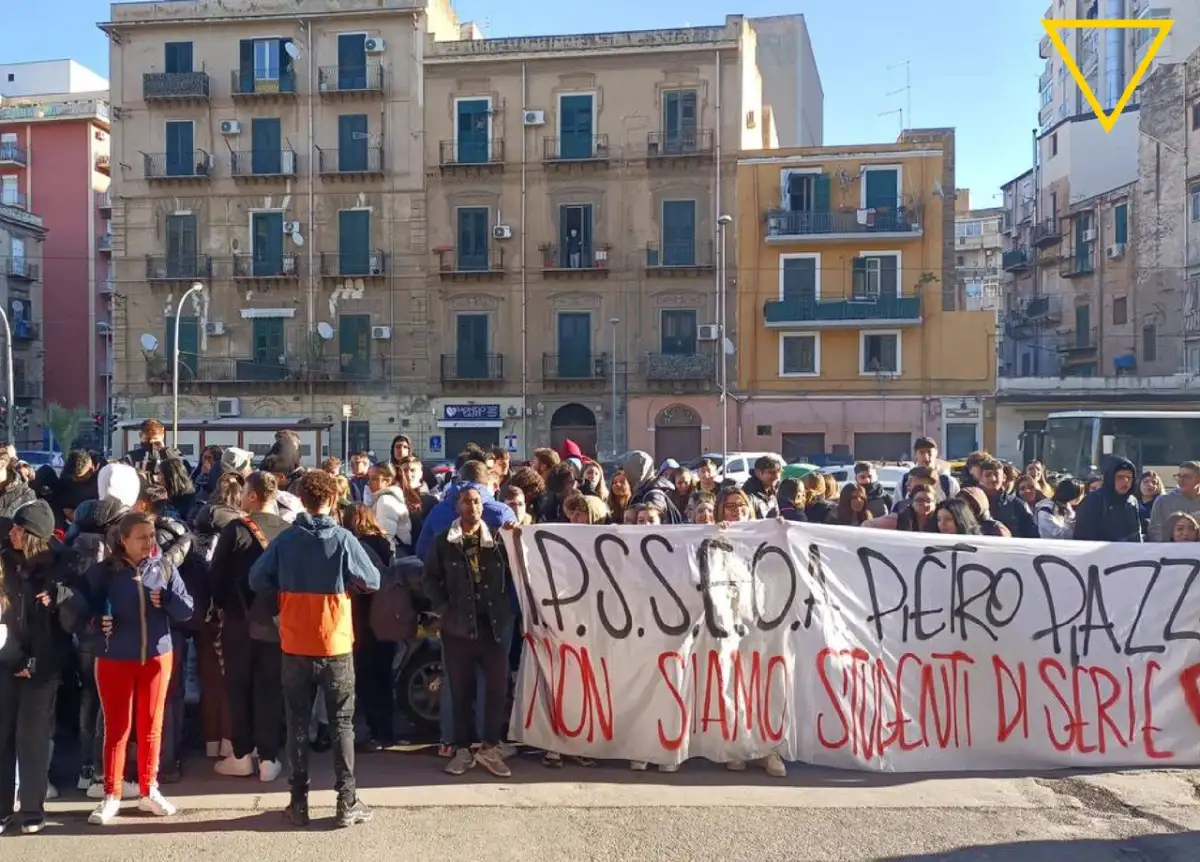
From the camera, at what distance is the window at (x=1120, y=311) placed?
42.6 m

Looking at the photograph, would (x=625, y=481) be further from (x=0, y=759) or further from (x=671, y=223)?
(x=671, y=223)

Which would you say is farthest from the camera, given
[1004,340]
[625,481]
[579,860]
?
[1004,340]

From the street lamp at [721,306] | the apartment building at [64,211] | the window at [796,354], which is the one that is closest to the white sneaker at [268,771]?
the street lamp at [721,306]

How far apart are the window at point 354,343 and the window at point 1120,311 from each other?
29.2m

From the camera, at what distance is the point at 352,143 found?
121ft

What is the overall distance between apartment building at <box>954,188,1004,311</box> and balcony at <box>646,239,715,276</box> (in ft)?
93.8

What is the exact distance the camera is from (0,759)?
5262 millimetres

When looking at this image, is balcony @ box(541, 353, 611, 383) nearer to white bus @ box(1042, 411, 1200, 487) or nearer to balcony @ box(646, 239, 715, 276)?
balcony @ box(646, 239, 715, 276)

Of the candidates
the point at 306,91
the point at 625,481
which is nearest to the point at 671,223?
the point at 306,91

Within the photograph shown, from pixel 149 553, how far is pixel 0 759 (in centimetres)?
120

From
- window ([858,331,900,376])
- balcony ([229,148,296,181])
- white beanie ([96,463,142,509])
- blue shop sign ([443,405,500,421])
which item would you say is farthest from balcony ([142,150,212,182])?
white beanie ([96,463,142,509])

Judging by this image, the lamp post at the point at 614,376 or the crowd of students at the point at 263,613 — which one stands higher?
the lamp post at the point at 614,376

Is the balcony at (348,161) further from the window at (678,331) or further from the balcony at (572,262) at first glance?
the window at (678,331)

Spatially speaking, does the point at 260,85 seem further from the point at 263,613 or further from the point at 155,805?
the point at 155,805
